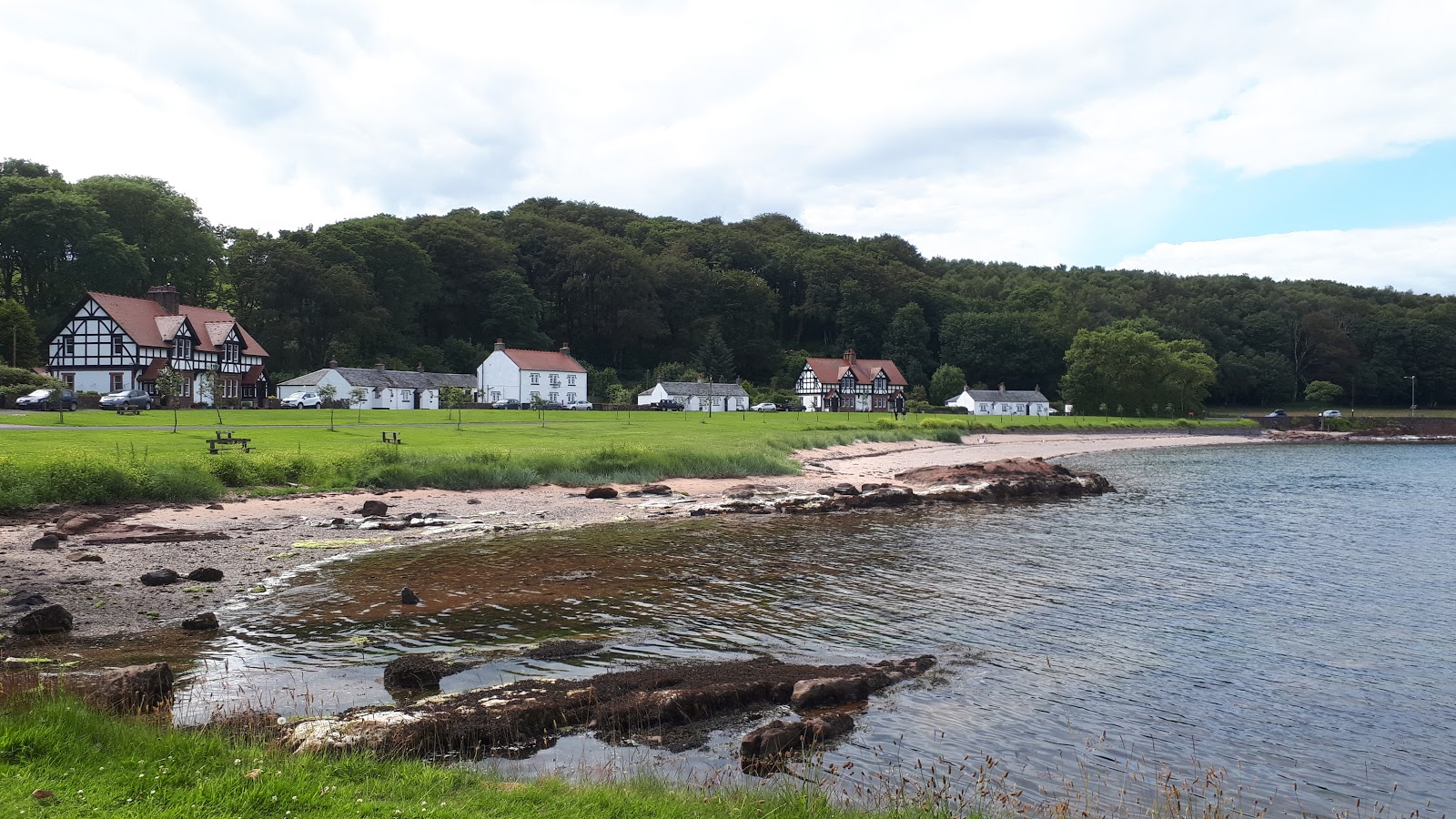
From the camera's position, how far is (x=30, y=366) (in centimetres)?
7444

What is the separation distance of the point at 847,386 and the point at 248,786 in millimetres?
127221

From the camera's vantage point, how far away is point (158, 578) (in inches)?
663

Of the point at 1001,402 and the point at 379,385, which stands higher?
the point at 379,385

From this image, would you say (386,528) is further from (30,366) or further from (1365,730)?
(30,366)

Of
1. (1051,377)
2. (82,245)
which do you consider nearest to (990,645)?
(82,245)

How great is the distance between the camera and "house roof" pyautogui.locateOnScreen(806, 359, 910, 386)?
431 feet

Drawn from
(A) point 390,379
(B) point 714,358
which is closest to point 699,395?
(B) point 714,358

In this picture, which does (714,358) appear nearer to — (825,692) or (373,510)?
(373,510)

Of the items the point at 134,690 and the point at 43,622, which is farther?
the point at 43,622

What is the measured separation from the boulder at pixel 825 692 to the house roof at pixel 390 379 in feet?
285

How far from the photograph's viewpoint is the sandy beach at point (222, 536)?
15508 mm

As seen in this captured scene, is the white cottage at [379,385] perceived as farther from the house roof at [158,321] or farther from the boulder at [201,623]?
the boulder at [201,623]

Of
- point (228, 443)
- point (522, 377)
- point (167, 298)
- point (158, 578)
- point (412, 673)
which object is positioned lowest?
point (412, 673)

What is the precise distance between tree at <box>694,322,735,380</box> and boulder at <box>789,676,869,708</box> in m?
121
